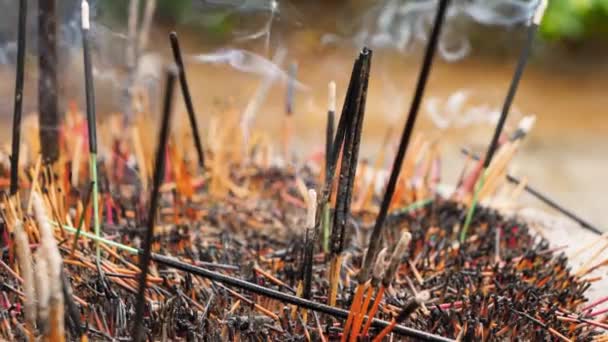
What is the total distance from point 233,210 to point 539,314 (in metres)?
0.57

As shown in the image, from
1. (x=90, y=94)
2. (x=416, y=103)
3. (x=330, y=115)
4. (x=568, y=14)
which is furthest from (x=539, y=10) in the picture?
(x=568, y=14)

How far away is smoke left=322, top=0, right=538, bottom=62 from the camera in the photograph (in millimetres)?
1423

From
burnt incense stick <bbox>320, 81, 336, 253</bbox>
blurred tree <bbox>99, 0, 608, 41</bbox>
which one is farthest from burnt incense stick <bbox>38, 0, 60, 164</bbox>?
burnt incense stick <bbox>320, 81, 336, 253</bbox>

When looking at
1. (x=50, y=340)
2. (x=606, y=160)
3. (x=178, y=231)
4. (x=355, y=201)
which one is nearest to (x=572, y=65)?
(x=606, y=160)

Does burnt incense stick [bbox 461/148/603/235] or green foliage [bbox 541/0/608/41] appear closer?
burnt incense stick [bbox 461/148/603/235]

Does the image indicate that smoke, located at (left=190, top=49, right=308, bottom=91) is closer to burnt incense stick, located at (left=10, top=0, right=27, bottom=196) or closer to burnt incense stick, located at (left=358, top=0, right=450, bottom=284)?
burnt incense stick, located at (left=10, top=0, right=27, bottom=196)

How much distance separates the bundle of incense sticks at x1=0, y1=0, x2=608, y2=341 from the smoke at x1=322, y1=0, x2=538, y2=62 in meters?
0.32

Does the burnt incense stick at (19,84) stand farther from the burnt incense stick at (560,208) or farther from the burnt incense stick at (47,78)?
the burnt incense stick at (560,208)

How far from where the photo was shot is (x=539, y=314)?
0.70 meters

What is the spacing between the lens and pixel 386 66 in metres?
1.78

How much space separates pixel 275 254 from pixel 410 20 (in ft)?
2.76

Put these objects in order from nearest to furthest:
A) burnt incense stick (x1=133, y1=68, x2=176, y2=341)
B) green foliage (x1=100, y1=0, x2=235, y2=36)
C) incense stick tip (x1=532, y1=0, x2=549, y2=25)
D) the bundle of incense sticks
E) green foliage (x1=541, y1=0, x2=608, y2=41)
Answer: burnt incense stick (x1=133, y1=68, x2=176, y2=341)
the bundle of incense sticks
incense stick tip (x1=532, y1=0, x2=549, y2=25)
green foliage (x1=100, y1=0, x2=235, y2=36)
green foliage (x1=541, y1=0, x2=608, y2=41)

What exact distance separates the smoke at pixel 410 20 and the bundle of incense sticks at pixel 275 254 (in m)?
0.32

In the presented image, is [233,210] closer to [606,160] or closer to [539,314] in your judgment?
[539,314]
